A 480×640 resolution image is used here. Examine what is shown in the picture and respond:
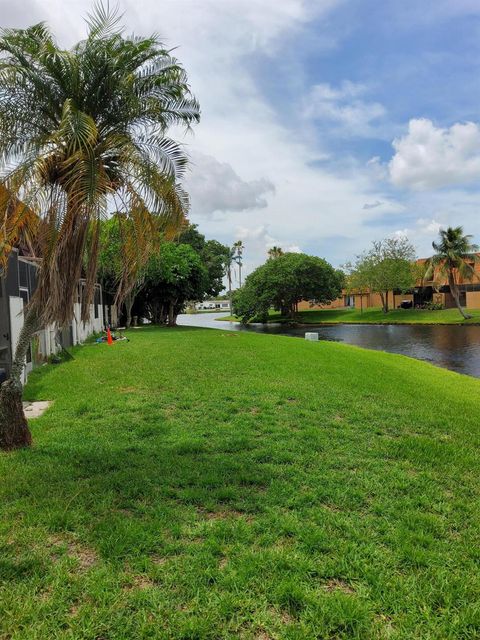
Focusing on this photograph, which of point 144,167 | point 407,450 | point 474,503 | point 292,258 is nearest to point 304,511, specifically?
point 474,503

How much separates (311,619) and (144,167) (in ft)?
13.9

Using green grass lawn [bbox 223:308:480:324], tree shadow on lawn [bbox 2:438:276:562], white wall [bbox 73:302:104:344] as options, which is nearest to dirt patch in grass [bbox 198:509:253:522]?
tree shadow on lawn [bbox 2:438:276:562]

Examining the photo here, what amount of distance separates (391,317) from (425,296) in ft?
43.2

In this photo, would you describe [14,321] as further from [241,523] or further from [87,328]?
[87,328]

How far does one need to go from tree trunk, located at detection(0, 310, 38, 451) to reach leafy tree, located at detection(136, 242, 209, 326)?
18951 millimetres

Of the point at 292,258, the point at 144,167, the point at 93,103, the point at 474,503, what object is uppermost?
the point at 292,258

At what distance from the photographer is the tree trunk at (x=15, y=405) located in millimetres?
4840

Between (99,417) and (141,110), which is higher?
Result: (141,110)

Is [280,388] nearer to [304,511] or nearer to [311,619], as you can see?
[304,511]

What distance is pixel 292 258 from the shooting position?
145 feet

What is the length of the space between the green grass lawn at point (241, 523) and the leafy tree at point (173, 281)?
1895cm

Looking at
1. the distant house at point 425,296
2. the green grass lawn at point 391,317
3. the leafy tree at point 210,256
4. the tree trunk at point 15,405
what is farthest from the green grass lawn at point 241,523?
the distant house at point 425,296

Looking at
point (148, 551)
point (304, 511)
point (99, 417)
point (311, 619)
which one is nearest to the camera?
point (311, 619)

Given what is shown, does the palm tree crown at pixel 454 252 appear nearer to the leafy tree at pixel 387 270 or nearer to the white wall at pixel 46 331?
the leafy tree at pixel 387 270
